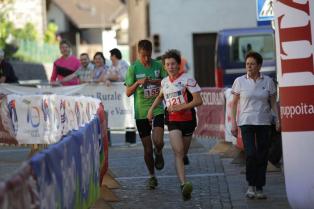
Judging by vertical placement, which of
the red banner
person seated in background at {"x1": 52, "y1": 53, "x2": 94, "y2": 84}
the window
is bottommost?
the red banner

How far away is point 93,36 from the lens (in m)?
107

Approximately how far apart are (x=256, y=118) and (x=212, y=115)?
7.47 meters

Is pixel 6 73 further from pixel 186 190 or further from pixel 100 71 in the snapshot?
pixel 186 190

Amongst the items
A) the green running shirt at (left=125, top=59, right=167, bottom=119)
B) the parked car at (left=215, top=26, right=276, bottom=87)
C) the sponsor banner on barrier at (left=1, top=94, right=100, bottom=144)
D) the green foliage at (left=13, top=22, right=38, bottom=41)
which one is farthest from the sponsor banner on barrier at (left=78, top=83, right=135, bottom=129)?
the green foliage at (left=13, top=22, right=38, bottom=41)

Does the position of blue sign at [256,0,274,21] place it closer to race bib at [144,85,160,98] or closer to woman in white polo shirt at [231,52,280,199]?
race bib at [144,85,160,98]

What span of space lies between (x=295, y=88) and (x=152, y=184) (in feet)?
10.9

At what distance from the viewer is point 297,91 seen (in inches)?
→ 348

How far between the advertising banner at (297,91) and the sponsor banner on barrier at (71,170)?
177 centimetres

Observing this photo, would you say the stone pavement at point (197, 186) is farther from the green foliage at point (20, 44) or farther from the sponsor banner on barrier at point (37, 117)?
the green foliage at point (20, 44)

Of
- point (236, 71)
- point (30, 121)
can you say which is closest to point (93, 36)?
point (236, 71)

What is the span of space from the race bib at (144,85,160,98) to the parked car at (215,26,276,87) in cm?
1356

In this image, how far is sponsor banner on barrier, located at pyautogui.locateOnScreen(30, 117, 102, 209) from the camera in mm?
5948

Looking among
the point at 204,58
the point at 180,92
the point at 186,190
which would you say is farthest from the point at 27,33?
the point at 186,190

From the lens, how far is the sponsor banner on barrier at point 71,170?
234 inches
